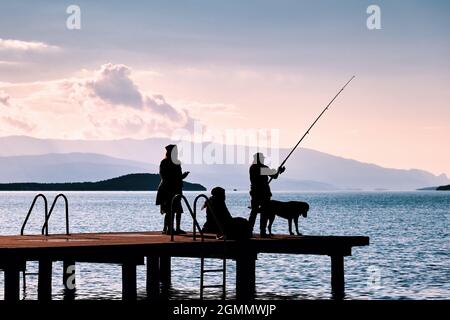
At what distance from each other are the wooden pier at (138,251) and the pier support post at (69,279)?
428 centimetres

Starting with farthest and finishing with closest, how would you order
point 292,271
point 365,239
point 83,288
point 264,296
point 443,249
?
point 443,249 → point 292,271 → point 83,288 → point 264,296 → point 365,239

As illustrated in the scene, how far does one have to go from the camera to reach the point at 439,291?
39.8 metres

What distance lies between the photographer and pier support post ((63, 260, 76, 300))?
33844mm

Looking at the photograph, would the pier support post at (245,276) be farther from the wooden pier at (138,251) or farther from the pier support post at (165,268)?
the pier support post at (165,268)

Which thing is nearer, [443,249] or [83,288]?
[83,288]

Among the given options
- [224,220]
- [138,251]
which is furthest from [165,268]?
[138,251]

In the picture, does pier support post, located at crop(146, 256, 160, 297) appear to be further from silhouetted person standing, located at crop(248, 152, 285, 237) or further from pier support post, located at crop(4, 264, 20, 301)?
pier support post, located at crop(4, 264, 20, 301)

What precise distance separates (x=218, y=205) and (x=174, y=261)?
27.7 meters

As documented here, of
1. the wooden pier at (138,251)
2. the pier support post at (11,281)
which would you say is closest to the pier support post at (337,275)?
the wooden pier at (138,251)

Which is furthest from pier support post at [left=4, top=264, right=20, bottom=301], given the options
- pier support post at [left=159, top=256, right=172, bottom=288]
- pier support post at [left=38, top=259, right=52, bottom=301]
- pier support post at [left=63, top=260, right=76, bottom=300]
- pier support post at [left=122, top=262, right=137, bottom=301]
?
pier support post at [left=159, top=256, right=172, bottom=288]

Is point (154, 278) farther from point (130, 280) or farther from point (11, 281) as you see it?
point (11, 281)

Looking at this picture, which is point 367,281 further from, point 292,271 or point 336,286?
point 336,286
